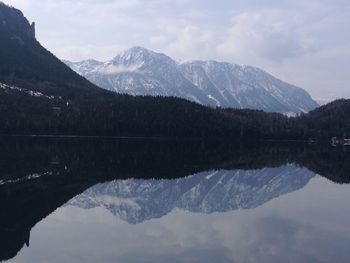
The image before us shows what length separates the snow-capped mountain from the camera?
7106 centimetres

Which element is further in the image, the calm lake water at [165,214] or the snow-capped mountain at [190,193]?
the snow-capped mountain at [190,193]

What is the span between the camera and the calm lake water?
46.2 m

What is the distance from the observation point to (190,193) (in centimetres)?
8819

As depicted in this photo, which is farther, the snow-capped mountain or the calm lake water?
the snow-capped mountain

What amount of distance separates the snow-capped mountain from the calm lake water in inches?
7.5

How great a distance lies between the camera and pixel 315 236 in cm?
5531

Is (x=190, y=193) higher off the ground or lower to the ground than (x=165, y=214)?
higher

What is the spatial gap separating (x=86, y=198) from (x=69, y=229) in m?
19.7

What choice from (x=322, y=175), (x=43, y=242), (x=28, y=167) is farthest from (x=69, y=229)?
(x=322, y=175)

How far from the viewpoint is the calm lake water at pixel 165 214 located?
46.2m

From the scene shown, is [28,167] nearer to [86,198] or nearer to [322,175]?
[86,198]

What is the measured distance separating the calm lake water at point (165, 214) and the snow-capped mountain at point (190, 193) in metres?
0.19

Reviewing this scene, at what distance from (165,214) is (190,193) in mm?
21553

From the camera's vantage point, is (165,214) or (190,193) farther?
(190,193)
